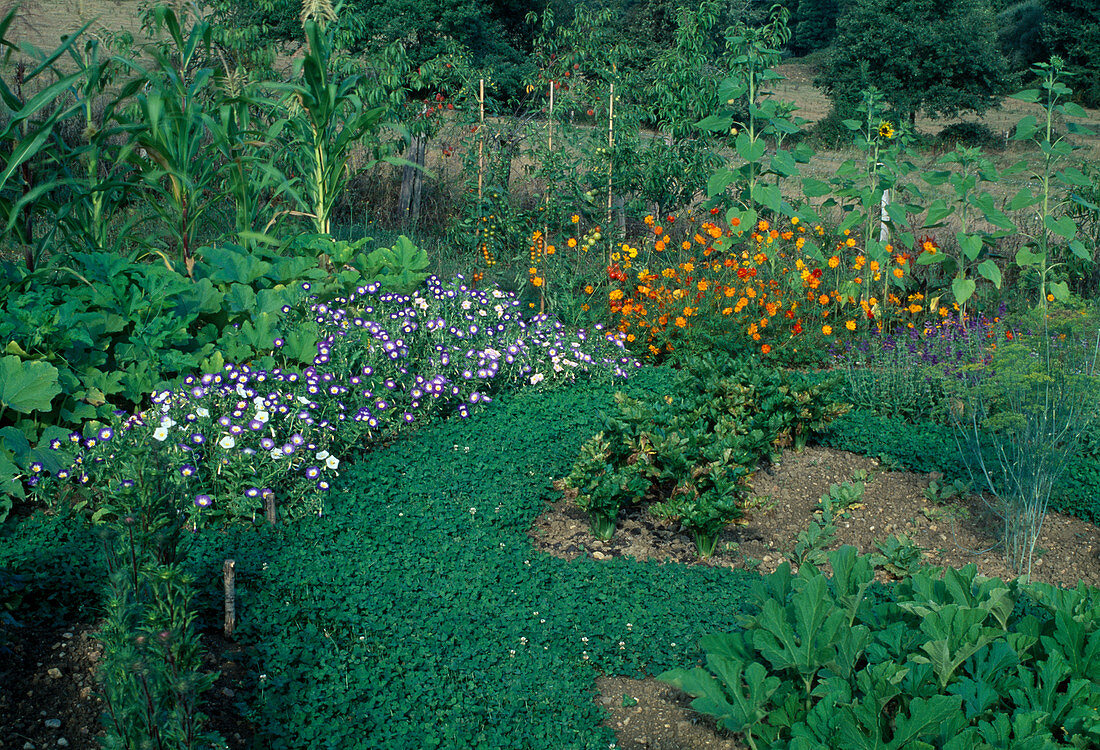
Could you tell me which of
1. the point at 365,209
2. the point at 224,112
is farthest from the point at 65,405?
the point at 365,209

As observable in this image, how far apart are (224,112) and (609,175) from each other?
347 cm

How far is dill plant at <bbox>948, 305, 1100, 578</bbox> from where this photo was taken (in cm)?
335

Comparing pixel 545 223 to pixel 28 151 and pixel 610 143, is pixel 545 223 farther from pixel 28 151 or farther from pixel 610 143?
pixel 28 151

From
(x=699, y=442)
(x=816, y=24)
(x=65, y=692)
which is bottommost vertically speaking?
(x=65, y=692)

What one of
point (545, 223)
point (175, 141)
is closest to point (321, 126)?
point (175, 141)

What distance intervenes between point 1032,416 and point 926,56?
85.7 feet

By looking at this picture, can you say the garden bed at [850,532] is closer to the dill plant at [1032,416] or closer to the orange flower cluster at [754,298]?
the dill plant at [1032,416]

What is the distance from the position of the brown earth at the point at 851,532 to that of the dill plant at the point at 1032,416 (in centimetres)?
11

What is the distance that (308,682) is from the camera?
2.50 m

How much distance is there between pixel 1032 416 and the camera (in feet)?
11.3

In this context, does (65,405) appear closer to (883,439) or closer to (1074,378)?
(883,439)

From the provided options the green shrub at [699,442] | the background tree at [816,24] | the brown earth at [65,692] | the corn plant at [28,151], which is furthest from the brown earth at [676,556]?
the background tree at [816,24]

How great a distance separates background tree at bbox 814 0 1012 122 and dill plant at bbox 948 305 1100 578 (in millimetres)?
22648

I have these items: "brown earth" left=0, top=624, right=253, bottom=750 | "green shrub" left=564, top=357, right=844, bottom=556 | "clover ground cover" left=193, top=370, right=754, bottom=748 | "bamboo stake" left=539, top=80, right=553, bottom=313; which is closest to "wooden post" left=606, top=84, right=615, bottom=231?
"bamboo stake" left=539, top=80, right=553, bottom=313
